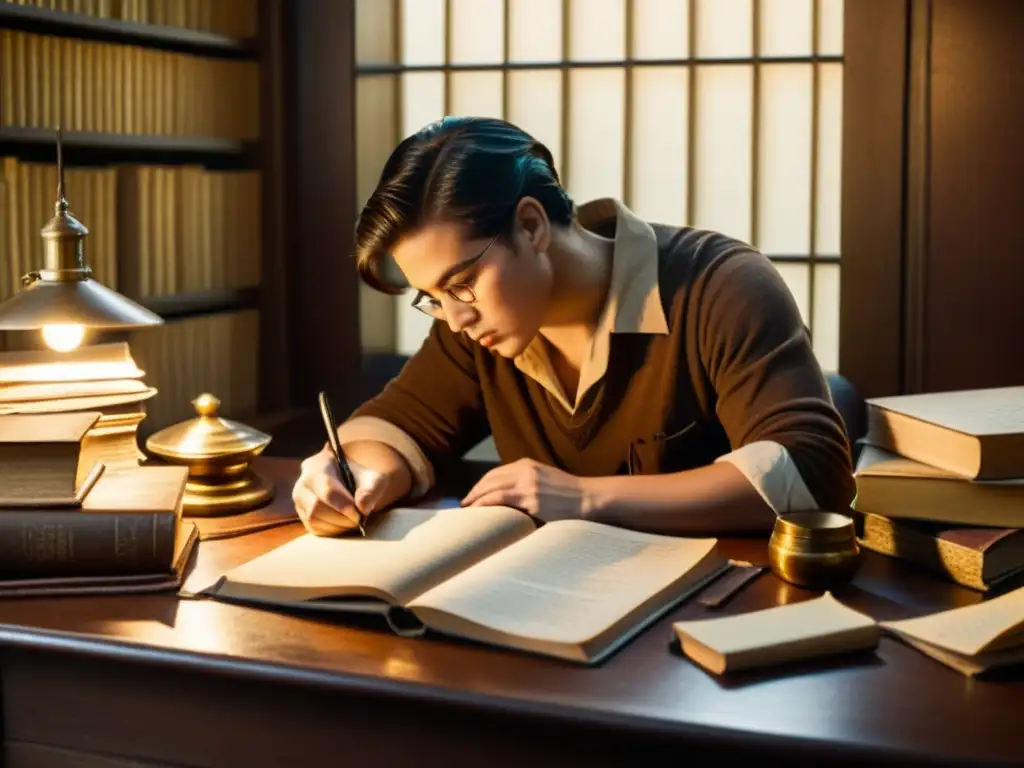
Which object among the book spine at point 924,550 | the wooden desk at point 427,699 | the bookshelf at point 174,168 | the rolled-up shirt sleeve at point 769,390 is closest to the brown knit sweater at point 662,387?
the rolled-up shirt sleeve at point 769,390

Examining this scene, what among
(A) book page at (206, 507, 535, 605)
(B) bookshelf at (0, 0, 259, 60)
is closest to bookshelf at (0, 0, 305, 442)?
(B) bookshelf at (0, 0, 259, 60)

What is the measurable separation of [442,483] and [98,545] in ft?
3.90

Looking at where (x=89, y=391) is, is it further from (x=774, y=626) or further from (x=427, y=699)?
(x=774, y=626)

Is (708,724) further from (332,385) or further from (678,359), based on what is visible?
(332,385)

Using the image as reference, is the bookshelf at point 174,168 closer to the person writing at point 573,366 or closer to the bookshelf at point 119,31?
the bookshelf at point 119,31

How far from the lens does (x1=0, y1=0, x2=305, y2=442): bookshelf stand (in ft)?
7.87

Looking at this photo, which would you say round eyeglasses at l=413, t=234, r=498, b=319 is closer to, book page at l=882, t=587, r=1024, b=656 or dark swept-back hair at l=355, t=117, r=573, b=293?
dark swept-back hair at l=355, t=117, r=573, b=293

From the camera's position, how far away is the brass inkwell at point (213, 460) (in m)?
1.84

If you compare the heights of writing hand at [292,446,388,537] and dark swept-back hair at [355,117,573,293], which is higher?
dark swept-back hair at [355,117,573,293]

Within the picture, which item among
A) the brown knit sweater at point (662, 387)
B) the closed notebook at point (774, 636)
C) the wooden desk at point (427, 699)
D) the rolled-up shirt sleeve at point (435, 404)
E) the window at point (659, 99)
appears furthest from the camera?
the window at point (659, 99)

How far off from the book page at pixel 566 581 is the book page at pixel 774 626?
87 mm

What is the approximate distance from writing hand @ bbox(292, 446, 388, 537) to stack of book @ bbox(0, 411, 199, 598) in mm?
201

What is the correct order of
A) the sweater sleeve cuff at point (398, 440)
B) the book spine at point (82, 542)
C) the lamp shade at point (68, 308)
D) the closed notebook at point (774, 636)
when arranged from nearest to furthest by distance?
the closed notebook at point (774, 636)
the book spine at point (82, 542)
the lamp shade at point (68, 308)
the sweater sleeve cuff at point (398, 440)

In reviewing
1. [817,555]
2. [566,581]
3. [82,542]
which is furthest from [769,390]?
[82,542]
